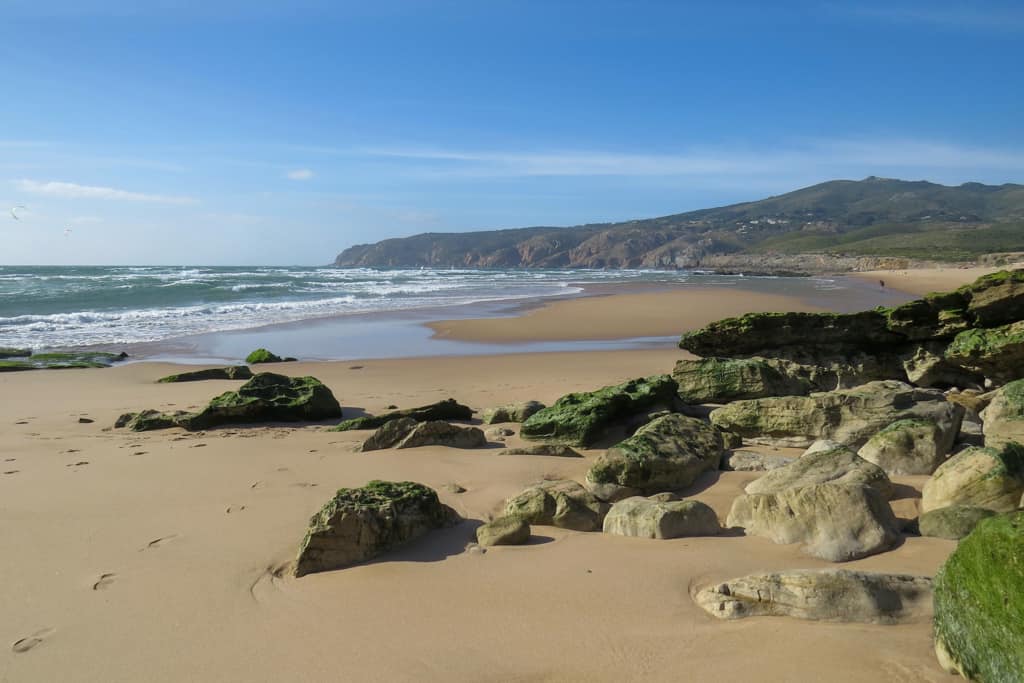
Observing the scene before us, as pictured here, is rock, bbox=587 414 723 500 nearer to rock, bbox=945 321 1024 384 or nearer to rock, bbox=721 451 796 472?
rock, bbox=721 451 796 472

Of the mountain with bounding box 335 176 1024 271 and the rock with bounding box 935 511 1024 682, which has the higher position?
the mountain with bounding box 335 176 1024 271

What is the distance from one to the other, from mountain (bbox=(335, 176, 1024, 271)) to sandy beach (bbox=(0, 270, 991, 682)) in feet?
257

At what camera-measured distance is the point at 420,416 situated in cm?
783

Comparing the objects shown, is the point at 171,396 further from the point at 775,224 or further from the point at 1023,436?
the point at 775,224

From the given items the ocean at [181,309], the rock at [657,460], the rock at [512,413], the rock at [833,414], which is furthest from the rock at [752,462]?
the ocean at [181,309]

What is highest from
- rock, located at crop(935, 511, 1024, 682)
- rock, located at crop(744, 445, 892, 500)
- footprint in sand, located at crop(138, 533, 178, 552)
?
rock, located at crop(935, 511, 1024, 682)

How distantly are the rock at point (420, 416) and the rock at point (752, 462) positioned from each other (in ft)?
10.9

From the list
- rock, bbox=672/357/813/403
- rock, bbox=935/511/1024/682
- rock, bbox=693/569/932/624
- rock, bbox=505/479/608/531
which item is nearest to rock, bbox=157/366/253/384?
rock, bbox=672/357/813/403

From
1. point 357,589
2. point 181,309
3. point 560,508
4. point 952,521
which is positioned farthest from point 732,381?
point 181,309

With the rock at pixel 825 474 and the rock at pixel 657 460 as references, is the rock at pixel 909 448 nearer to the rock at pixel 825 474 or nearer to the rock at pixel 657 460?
the rock at pixel 825 474

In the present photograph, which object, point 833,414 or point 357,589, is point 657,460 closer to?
point 833,414

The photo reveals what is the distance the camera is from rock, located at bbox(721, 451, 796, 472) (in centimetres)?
540

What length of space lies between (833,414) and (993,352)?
9.80 feet

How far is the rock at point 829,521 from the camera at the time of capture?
3.60m
